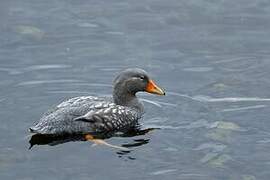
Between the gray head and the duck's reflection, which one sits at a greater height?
the gray head

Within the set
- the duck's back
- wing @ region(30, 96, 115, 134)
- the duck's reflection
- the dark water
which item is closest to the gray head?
the duck's back

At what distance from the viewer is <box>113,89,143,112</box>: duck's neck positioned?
557 inches

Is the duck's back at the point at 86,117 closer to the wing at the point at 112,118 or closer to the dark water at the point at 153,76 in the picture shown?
the wing at the point at 112,118

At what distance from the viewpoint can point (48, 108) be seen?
551 inches

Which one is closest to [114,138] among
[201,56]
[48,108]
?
[48,108]

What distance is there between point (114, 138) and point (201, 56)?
344cm

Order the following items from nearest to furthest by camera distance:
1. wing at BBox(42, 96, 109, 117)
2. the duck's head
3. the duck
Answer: the duck, wing at BBox(42, 96, 109, 117), the duck's head

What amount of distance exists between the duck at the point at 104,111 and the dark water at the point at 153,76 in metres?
0.26

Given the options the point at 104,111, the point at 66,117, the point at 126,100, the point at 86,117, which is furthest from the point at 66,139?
the point at 126,100

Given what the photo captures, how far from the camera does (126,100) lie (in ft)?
46.9

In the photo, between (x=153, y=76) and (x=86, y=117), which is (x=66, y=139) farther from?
(x=153, y=76)

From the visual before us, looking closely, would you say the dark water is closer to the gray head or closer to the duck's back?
the duck's back

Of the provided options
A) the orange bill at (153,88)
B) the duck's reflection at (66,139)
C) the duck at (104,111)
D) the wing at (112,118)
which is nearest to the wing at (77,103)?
the duck at (104,111)

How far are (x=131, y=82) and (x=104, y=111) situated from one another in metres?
0.76
